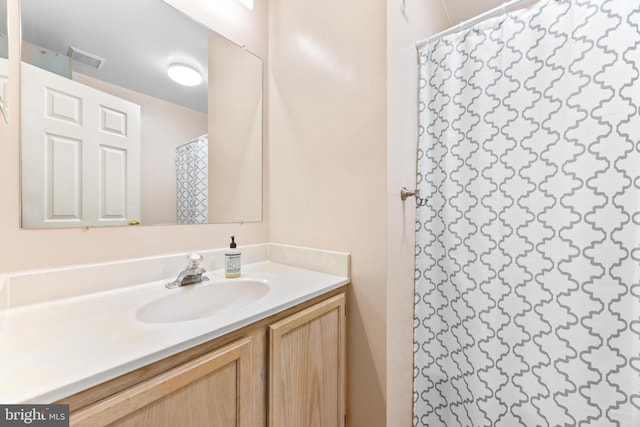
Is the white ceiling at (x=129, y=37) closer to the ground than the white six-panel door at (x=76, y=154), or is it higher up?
higher up

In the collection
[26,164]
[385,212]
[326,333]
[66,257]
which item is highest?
[26,164]

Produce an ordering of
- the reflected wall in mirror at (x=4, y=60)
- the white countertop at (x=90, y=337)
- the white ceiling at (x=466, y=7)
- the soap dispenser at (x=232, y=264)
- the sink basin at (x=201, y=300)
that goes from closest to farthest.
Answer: the white countertop at (x=90, y=337)
the reflected wall in mirror at (x=4, y=60)
the sink basin at (x=201, y=300)
the soap dispenser at (x=232, y=264)
the white ceiling at (x=466, y=7)

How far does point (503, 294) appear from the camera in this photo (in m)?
1.03

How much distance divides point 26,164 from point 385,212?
114 cm

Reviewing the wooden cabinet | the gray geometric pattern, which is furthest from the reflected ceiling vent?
the wooden cabinet

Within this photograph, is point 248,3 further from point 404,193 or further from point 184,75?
point 404,193

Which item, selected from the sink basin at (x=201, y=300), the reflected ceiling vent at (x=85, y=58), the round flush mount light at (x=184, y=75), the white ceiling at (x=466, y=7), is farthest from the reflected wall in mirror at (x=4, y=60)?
the white ceiling at (x=466, y=7)

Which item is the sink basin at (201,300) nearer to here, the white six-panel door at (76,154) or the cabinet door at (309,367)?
the cabinet door at (309,367)

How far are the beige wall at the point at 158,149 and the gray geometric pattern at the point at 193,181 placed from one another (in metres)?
0.02

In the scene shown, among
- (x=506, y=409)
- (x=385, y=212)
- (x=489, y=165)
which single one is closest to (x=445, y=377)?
(x=506, y=409)

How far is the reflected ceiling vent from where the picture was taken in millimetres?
819

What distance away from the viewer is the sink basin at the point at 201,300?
2.68 ft

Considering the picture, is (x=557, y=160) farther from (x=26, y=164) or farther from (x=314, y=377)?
(x=26, y=164)

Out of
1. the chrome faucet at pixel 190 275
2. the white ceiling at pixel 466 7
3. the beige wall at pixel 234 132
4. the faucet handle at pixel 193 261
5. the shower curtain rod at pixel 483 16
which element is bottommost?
the chrome faucet at pixel 190 275
